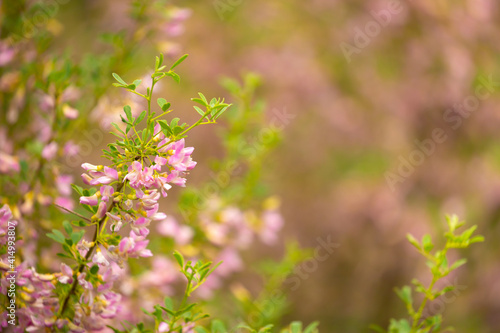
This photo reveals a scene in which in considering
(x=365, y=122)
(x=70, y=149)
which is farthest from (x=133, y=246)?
(x=365, y=122)

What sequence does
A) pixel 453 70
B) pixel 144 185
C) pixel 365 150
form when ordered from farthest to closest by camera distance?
pixel 365 150 < pixel 453 70 < pixel 144 185

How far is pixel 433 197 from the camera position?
178 cm

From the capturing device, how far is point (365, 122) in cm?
208

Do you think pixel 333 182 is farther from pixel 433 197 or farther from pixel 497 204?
pixel 497 204

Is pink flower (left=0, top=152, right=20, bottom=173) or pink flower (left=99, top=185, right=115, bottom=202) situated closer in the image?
pink flower (left=99, top=185, right=115, bottom=202)

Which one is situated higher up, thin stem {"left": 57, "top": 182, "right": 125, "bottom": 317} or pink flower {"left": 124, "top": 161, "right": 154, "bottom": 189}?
pink flower {"left": 124, "top": 161, "right": 154, "bottom": 189}

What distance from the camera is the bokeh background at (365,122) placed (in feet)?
5.45

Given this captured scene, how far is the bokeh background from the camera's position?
166 centimetres

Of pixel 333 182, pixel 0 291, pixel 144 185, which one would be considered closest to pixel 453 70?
pixel 333 182

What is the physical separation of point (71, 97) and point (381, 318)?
1.37 m

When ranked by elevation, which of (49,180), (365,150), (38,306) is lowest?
(38,306)

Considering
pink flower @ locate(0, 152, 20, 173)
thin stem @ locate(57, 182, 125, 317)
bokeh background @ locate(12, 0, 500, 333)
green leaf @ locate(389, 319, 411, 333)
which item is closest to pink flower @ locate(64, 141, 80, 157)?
pink flower @ locate(0, 152, 20, 173)

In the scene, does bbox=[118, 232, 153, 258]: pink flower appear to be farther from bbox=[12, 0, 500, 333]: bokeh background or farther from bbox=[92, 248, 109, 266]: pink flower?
bbox=[12, 0, 500, 333]: bokeh background

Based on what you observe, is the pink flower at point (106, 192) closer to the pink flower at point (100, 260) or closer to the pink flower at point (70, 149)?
the pink flower at point (100, 260)
